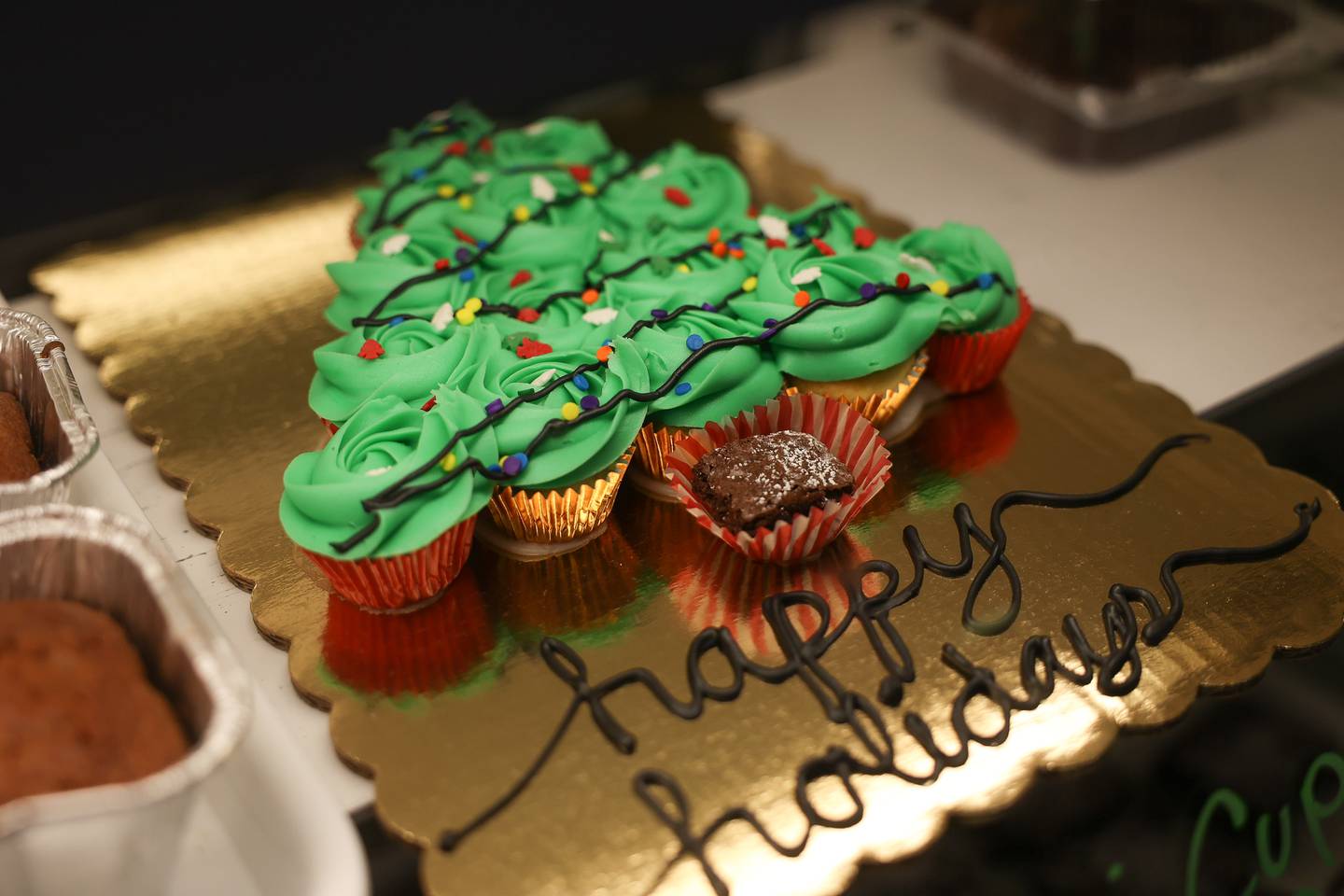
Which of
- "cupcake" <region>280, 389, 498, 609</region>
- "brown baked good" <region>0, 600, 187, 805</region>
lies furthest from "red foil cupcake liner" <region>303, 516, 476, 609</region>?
"brown baked good" <region>0, 600, 187, 805</region>

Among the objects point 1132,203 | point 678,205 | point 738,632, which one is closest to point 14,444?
point 738,632

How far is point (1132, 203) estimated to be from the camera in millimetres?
3006

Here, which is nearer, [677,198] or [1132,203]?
[677,198]

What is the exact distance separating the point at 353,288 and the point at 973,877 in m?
1.42

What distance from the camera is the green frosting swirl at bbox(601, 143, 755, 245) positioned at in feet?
8.34

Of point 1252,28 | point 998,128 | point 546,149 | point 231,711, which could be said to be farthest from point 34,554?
point 1252,28

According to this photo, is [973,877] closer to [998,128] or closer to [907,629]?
[907,629]

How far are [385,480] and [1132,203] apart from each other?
2.00 metres

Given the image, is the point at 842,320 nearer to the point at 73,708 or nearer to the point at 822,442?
the point at 822,442

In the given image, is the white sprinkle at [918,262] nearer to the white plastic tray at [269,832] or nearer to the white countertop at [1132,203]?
the white countertop at [1132,203]

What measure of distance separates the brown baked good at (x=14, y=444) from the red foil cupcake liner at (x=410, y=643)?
46 centimetres

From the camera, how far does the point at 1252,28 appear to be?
3.09m

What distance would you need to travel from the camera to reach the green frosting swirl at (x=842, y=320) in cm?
210

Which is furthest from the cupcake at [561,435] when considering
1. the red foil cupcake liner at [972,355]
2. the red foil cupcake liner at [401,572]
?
the red foil cupcake liner at [972,355]
